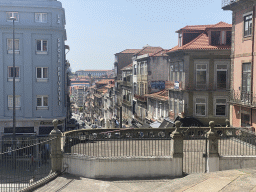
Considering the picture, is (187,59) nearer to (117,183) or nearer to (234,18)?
(234,18)

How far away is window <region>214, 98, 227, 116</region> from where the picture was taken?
34562 millimetres

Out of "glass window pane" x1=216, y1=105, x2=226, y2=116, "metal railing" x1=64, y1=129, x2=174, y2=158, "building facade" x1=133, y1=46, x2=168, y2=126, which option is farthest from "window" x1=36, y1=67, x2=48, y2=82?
"metal railing" x1=64, y1=129, x2=174, y2=158

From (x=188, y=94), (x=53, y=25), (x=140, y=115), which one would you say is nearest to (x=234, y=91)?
(x=188, y=94)

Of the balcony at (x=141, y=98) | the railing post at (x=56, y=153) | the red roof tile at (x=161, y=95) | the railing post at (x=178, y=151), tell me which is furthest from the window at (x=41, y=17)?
the railing post at (x=178, y=151)

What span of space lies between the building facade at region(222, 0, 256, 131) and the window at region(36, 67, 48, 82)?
20832 millimetres

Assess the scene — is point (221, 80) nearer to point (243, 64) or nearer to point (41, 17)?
point (243, 64)

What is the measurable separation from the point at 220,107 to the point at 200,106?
6.48 feet

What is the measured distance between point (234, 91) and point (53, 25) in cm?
2121

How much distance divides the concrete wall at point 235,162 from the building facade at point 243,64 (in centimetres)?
773

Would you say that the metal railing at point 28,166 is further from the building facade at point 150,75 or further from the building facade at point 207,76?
the building facade at point 150,75

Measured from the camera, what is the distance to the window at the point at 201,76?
112 ft

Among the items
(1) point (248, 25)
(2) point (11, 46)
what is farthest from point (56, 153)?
(2) point (11, 46)

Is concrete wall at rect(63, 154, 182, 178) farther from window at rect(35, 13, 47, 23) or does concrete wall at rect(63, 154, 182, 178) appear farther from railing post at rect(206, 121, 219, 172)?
window at rect(35, 13, 47, 23)

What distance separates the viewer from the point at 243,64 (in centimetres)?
Result: 2400
